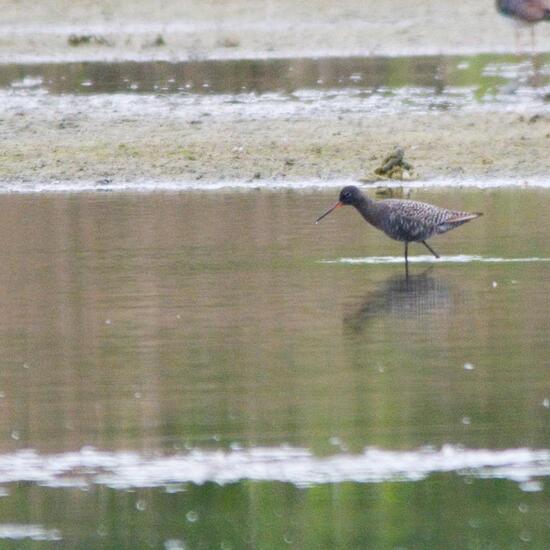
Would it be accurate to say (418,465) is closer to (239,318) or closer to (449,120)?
(239,318)

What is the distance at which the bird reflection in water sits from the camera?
11148 millimetres

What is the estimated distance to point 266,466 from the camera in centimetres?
779

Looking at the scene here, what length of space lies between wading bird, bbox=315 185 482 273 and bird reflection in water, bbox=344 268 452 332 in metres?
0.85

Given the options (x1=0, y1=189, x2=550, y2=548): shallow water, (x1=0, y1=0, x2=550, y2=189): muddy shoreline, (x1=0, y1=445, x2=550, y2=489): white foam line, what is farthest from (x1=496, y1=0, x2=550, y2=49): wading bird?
(x1=0, y1=445, x2=550, y2=489): white foam line

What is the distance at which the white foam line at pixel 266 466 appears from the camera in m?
7.62

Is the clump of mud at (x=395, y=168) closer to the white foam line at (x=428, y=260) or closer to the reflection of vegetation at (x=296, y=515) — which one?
the white foam line at (x=428, y=260)

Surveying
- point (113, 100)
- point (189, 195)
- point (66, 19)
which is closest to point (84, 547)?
point (189, 195)

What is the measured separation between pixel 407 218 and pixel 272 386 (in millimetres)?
4379

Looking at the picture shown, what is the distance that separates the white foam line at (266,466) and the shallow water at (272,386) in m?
→ 0.01

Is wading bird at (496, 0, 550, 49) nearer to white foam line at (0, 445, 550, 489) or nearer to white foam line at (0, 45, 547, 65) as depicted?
white foam line at (0, 45, 547, 65)

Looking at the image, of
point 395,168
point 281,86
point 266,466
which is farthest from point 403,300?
point 281,86

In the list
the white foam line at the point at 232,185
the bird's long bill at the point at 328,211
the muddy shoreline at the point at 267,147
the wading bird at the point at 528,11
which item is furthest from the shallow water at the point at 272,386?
the wading bird at the point at 528,11

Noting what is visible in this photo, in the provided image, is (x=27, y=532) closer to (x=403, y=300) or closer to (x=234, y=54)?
(x=403, y=300)

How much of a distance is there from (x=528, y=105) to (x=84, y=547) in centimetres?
1592
